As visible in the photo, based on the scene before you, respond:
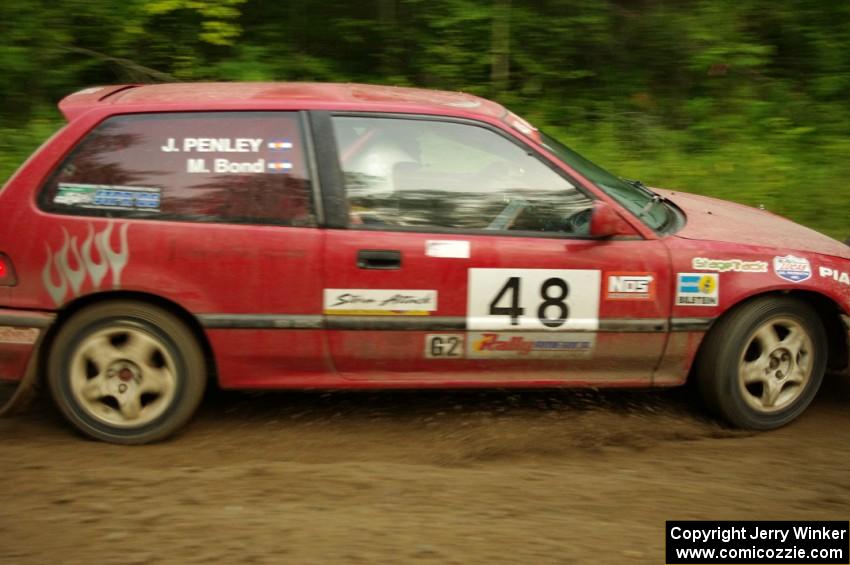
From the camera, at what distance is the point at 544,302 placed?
4664 millimetres

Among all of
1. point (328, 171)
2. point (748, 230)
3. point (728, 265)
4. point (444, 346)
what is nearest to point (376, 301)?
point (444, 346)

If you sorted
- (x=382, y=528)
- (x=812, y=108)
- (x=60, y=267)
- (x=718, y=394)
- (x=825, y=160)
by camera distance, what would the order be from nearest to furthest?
1. (x=382, y=528)
2. (x=60, y=267)
3. (x=718, y=394)
4. (x=825, y=160)
5. (x=812, y=108)

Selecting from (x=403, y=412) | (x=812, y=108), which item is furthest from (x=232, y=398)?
(x=812, y=108)

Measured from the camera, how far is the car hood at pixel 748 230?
192 inches

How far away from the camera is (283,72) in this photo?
9742 mm

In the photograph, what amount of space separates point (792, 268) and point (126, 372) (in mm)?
3273

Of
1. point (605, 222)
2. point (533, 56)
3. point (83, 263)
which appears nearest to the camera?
point (83, 263)

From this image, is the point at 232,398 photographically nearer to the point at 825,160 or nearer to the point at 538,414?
the point at 538,414

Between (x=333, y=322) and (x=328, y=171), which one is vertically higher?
(x=328, y=171)

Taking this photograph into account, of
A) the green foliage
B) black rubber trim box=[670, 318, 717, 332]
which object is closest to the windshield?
black rubber trim box=[670, 318, 717, 332]

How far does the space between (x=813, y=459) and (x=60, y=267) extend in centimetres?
366

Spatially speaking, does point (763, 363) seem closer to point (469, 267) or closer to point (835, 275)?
point (835, 275)

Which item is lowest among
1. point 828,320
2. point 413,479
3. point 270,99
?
point 413,479

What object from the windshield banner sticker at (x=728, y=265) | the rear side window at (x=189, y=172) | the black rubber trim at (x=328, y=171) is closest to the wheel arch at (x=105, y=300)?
the rear side window at (x=189, y=172)
